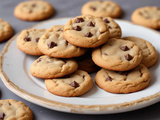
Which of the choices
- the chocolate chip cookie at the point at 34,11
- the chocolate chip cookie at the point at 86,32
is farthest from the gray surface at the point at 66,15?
the chocolate chip cookie at the point at 86,32

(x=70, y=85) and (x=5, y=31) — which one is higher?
(x=70, y=85)

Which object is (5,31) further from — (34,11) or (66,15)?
(66,15)

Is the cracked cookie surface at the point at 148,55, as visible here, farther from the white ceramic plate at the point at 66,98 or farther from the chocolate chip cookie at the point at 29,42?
the chocolate chip cookie at the point at 29,42

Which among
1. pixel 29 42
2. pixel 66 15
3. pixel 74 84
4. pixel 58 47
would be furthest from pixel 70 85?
pixel 66 15

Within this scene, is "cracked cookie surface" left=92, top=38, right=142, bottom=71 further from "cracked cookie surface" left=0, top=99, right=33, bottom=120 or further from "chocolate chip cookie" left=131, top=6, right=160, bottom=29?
"chocolate chip cookie" left=131, top=6, right=160, bottom=29

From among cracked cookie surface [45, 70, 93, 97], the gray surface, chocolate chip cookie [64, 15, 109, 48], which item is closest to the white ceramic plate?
cracked cookie surface [45, 70, 93, 97]

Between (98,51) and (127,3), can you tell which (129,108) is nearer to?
(98,51)
